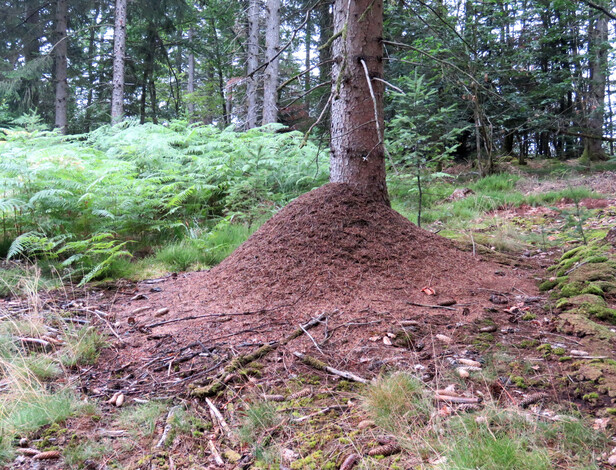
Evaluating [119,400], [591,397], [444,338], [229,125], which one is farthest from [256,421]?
[229,125]

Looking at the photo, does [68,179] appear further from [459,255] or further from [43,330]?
[459,255]

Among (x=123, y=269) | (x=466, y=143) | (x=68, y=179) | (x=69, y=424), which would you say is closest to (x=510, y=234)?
(x=123, y=269)

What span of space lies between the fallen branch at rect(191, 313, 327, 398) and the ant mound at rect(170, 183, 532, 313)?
0.23 metres

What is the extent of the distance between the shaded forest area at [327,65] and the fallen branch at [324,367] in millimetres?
4640

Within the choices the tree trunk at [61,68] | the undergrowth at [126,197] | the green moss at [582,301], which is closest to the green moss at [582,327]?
the green moss at [582,301]

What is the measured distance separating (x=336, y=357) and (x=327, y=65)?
8115 millimetres

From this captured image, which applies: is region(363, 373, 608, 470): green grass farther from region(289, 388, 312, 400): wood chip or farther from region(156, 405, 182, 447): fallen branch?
region(156, 405, 182, 447): fallen branch

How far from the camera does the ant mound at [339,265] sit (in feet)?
9.91

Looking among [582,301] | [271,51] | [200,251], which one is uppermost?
[271,51]

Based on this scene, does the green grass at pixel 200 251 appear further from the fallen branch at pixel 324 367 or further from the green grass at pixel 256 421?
the green grass at pixel 256 421

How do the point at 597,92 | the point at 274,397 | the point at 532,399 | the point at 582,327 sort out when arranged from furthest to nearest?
the point at 597,92 < the point at 582,327 < the point at 274,397 < the point at 532,399

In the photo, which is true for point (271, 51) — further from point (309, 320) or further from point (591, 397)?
point (591, 397)

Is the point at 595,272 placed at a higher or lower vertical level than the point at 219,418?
higher

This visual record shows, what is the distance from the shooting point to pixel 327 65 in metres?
8.93
